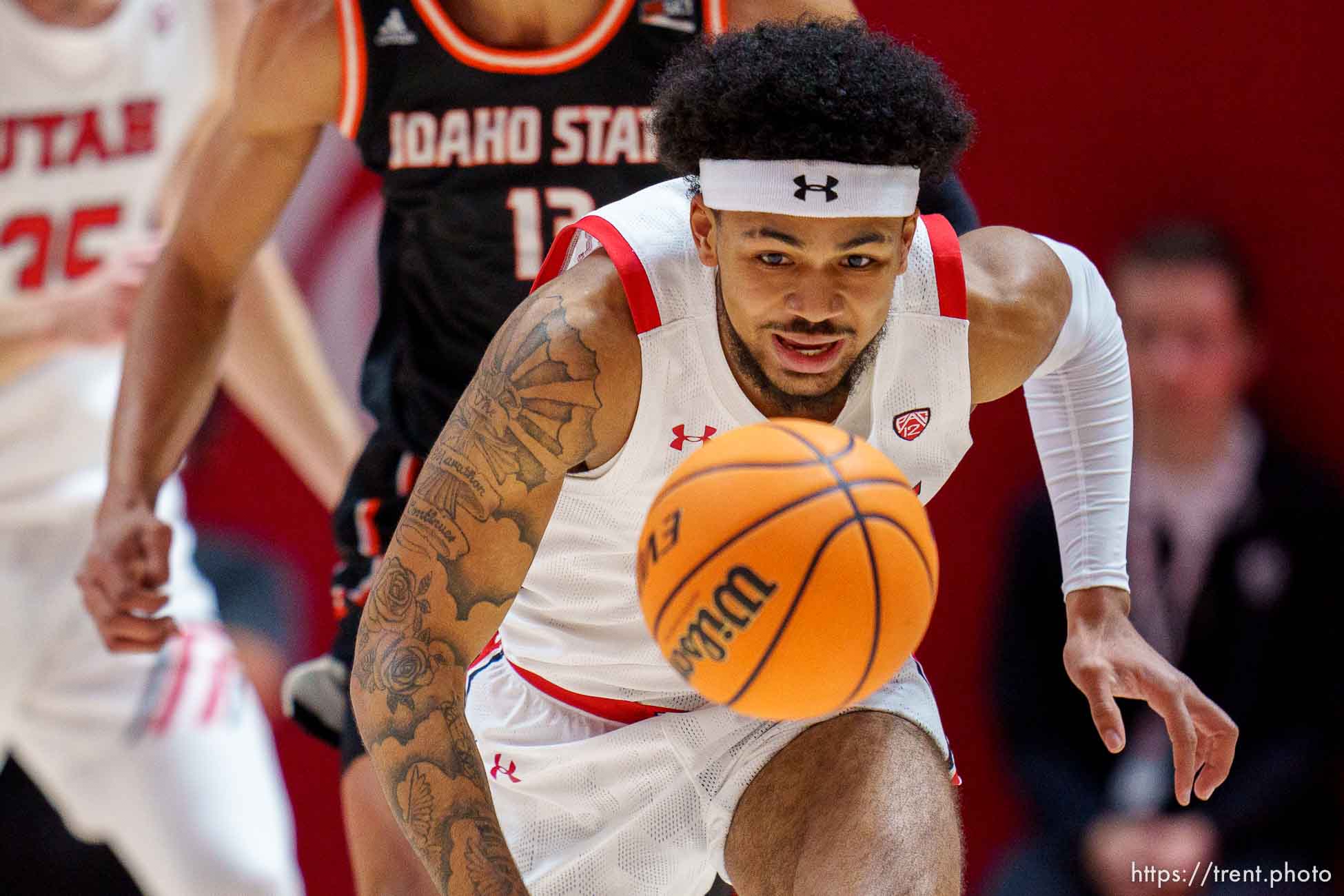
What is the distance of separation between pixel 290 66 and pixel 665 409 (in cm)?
135

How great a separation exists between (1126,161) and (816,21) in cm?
212

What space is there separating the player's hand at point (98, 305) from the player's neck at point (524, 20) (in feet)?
4.84

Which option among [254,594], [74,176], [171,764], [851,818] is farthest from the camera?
[254,594]

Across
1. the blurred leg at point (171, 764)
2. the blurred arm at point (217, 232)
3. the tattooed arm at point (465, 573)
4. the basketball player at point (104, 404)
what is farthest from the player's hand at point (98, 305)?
the tattooed arm at point (465, 573)

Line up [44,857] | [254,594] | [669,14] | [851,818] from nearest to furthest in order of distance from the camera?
[851,818], [669,14], [254,594], [44,857]

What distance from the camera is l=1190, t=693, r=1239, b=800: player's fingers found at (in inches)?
114

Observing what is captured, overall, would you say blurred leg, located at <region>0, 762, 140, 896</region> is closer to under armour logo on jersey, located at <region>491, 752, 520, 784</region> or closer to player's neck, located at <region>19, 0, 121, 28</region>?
player's neck, located at <region>19, 0, 121, 28</region>

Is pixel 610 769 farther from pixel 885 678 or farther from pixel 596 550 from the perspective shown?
pixel 885 678

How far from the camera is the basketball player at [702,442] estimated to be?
2484mm

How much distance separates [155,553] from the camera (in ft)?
11.0

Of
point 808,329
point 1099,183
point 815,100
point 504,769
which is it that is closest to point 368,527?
point 504,769

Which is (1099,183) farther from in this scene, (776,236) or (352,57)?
(776,236)

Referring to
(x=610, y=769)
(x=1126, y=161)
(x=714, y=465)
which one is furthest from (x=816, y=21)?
(x=1126, y=161)

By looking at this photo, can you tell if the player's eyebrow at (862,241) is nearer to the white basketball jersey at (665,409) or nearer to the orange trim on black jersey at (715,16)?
the white basketball jersey at (665,409)
